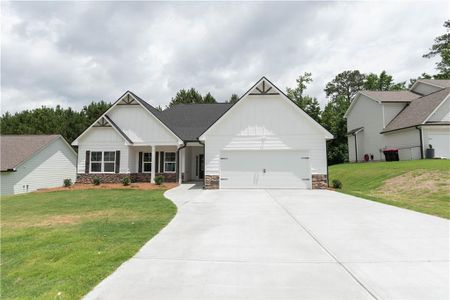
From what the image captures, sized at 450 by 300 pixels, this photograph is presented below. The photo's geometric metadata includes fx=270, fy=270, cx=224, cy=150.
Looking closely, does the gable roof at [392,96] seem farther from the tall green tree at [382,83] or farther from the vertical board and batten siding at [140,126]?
the vertical board and batten siding at [140,126]

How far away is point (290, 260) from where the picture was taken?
14.4 ft

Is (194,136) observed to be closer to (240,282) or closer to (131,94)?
(131,94)

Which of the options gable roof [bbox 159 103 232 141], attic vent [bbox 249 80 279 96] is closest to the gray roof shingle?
gable roof [bbox 159 103 232 141]

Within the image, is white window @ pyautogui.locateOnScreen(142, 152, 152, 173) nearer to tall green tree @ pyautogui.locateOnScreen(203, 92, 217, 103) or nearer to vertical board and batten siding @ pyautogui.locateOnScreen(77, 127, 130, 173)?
vertical board and batten siding @ pyautogui.locateOnScreen(77, 127, 130, 173)

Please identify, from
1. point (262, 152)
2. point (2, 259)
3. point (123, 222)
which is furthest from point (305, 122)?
point (2, 259)

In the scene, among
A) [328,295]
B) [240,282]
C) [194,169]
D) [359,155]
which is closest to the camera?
[328,295]

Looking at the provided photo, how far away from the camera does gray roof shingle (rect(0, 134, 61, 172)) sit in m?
19.8

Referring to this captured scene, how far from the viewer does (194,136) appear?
20219 mm

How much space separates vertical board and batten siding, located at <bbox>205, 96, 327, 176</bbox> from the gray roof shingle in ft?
49.0

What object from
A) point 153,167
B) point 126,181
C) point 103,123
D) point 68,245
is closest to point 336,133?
point 153,167

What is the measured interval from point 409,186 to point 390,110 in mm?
Answer: 15331

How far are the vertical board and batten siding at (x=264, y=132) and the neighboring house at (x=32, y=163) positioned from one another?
48.7 ft

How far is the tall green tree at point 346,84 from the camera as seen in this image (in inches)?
2106

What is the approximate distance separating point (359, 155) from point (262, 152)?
17.9 m
